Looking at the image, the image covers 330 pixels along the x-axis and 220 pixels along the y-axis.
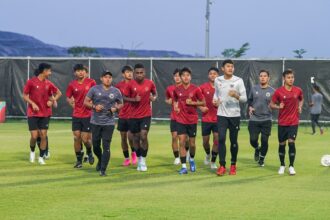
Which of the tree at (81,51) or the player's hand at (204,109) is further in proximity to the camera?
the tree at (81,51)

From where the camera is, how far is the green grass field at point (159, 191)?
31.2 feet

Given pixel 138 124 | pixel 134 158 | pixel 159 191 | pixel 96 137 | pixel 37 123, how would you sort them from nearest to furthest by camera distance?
pixel 159 191 < pixel 96 137 < pixel 138 124 < pixel 37 123 < pixel 134 158

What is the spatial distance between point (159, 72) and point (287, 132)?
17386mm

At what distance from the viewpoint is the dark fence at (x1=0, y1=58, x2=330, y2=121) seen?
29.6 meters

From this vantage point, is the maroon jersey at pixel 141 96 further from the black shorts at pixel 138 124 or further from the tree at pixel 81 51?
the tree at pixel 81 51

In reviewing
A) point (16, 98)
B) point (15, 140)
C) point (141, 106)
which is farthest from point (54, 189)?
point (16, 98)

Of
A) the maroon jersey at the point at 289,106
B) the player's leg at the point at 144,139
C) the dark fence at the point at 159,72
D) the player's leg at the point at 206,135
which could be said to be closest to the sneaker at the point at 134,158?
the player's leg at the point at 144,139

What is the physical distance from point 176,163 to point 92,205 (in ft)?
19.3

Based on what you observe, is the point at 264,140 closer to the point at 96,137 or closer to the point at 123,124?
the point at 123,124

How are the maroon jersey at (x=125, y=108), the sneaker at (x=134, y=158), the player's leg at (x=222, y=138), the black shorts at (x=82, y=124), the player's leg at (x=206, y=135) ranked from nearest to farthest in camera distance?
the player's leg at (x=222, y=138), the maroon jersey at (x=125, y=108), the player's leg at (x=206, y=135), the black shorts at (x=82, y=124), the sneaker at (x=134, y=158)

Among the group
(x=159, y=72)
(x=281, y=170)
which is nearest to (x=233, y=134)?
(x=281, y=170)

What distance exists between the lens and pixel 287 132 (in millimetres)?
14242

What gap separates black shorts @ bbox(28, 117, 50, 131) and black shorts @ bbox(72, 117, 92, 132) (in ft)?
2.20

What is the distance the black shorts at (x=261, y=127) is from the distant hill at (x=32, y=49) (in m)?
33.5
